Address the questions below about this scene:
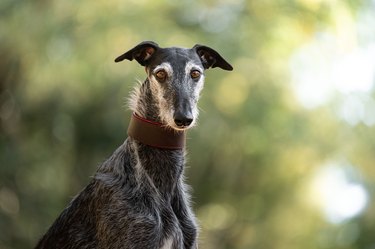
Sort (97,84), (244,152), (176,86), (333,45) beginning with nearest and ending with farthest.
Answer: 1. (176,86)
2. (333,45)
3. (97,84)
4. (244,152)

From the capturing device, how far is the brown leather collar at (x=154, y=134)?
6781mm

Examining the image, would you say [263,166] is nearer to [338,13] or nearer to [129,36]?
[129,36]

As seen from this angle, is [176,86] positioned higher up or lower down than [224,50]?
lower down

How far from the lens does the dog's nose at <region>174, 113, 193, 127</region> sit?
640 cm

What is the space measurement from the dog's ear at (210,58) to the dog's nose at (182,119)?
30.7 inches

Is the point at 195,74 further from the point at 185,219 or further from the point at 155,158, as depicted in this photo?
the point at 185,219

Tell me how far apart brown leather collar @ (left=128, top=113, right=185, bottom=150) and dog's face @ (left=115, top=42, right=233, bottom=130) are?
99 mm

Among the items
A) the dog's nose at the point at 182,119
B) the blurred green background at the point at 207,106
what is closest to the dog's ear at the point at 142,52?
the dog's nose at the point at 182,119

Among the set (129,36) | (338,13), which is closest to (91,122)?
(129,36)

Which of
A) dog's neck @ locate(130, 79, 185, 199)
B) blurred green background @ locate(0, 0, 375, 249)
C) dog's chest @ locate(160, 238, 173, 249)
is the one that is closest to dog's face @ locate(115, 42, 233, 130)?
dog's neck @ locate(130, 79, 185, 199)

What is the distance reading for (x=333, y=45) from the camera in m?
19.8

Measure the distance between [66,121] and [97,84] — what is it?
4.77 feet

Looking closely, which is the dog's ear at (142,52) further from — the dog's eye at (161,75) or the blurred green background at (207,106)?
the blurred green background at (207,106)

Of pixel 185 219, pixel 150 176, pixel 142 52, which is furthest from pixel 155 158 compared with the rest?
pixel 142 52
